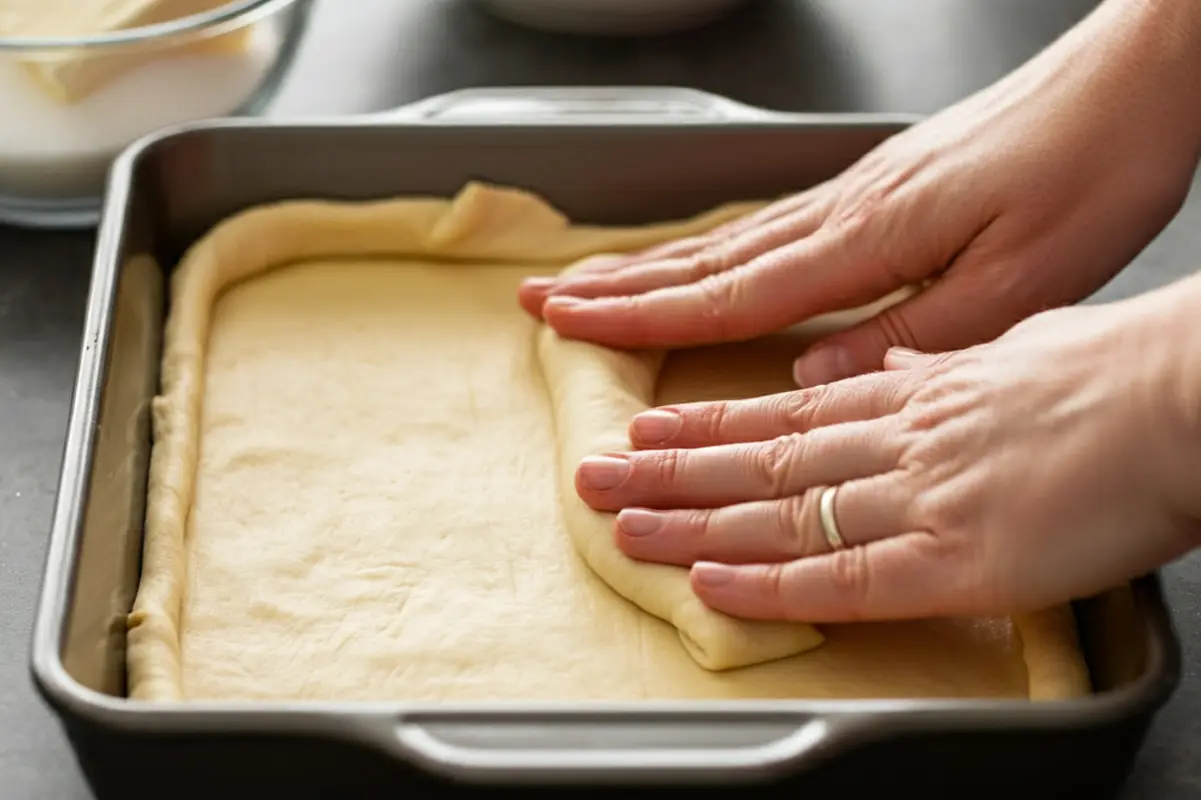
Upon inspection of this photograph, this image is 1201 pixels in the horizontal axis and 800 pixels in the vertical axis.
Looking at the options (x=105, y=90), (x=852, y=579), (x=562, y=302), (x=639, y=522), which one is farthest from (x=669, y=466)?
(x=105, y=90)

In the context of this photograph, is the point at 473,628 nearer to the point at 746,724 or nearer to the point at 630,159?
the point at 746,724

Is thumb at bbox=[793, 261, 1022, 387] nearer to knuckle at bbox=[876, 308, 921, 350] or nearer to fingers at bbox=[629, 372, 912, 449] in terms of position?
knuckle at bbox=[876, 308, 921, 350]

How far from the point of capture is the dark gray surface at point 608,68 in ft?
4.03

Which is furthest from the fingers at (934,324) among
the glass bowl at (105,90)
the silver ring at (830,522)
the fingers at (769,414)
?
the glass bowl at (105,90)

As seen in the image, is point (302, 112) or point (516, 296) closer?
point (516, 296)

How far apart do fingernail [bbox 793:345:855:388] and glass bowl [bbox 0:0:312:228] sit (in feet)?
1.92

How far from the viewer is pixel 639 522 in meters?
0.92

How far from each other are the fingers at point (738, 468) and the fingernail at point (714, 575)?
5 centimetres

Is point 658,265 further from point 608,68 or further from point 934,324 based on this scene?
point 608,68

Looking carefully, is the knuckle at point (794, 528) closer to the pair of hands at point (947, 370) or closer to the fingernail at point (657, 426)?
the pair of hands at point (947, 370)

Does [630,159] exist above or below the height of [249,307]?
above

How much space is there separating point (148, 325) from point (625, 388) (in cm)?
37

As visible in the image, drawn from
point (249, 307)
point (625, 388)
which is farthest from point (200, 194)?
point (625, 388)

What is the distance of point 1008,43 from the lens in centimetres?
157
